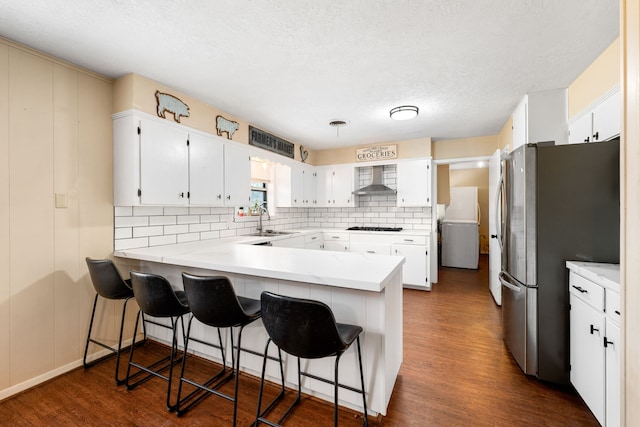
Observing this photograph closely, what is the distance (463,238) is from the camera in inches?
229

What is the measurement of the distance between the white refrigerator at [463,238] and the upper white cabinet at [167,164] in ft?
15.3

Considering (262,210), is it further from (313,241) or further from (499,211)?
(499,211)

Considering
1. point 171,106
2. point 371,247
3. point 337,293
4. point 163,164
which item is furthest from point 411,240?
point 171,106

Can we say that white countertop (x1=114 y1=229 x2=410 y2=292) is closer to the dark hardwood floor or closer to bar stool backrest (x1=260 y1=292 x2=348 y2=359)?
bar stool backrest (x1=260 y1=292 x2=348 y2=359)

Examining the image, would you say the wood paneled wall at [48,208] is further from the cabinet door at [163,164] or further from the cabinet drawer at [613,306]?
the cabinet drawer at [613,306]

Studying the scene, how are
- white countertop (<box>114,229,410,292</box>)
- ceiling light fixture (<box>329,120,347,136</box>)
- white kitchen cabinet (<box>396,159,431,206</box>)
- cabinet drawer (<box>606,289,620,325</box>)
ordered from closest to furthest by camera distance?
cabinet drawer (<box>606,289,620,325</box>) < white countertop (<box>114,229,410,292</box>) < ceiling light fixture (<box>329,120,347,136</box>) < white kitchen cabinet (<box>396,159,431,206</box>)

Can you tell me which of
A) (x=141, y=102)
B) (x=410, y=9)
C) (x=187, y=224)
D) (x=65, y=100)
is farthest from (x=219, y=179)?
(x=410, y=9)

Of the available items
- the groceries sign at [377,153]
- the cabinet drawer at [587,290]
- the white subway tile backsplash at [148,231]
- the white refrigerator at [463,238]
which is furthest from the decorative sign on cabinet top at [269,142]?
the white refrigerator at [463,238]

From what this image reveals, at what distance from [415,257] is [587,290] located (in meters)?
2.49

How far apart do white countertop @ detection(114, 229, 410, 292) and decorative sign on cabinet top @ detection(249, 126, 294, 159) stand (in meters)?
1.71

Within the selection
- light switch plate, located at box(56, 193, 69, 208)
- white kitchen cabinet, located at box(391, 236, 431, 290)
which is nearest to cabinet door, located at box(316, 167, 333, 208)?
white kitchen cabinet, located at box(391, 236, 431, 290)

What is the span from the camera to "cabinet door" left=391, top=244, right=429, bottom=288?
4.08 m

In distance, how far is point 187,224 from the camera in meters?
3.05

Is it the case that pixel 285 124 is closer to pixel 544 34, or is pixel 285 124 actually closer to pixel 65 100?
pixel 65 100
